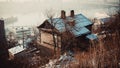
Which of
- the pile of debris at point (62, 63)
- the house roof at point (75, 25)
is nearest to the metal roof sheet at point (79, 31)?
the house roof at point (75, 25)

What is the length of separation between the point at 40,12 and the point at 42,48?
62038 millimetres

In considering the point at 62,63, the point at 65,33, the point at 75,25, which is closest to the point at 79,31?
the point at 75,25

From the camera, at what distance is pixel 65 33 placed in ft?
88.6

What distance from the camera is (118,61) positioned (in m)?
14.2

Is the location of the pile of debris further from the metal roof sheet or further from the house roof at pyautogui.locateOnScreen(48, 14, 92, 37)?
the house roof at pyautogui.locateOnScreen(48, 14, 92, 37)

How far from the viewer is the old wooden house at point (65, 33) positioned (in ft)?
88.7

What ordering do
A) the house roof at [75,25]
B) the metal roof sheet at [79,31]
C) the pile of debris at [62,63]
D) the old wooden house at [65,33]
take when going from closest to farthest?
the pile of debris at [62,63], the old wooden house at [65,33], the metal roof sheet at [79,31], the house roof at [75,25]

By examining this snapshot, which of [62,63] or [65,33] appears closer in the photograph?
[62,63]

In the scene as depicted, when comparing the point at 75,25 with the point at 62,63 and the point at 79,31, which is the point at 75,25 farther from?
the point at 62,63

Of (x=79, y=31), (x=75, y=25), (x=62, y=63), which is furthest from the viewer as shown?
(x=75, y=25)

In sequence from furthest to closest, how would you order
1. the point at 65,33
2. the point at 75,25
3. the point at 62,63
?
the point at 75,25 → the point at 65,33 → the point at 62,63

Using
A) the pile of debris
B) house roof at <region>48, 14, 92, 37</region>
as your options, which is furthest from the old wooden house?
the pile of debris

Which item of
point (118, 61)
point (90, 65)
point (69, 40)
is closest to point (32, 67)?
point (69, 40)

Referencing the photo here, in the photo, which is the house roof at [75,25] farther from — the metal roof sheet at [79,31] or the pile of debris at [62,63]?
the pile of debris at [62,63]
